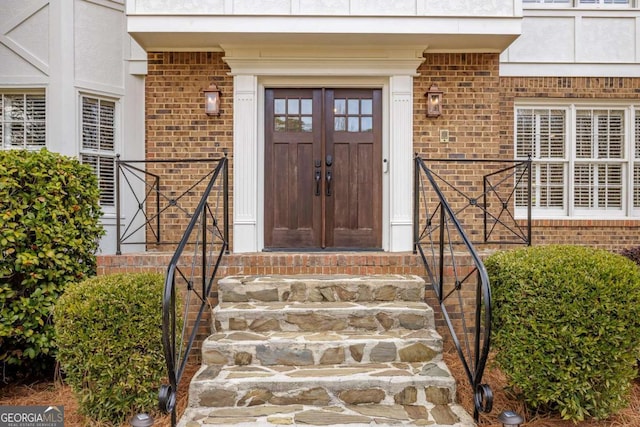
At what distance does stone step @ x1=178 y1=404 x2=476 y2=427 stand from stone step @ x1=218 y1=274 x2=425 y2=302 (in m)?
1.07

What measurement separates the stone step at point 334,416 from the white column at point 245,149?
2.52m

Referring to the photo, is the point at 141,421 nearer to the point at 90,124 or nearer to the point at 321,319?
the point at 321,319

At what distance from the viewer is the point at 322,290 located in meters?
3.95

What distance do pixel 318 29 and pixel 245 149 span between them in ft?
5.37

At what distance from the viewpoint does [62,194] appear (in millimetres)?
3857

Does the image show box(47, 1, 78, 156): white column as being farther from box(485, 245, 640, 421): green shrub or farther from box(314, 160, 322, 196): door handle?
box(485, 245, 640, 421): green shrub

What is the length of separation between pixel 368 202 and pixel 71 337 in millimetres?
3578

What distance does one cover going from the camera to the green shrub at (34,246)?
3.58 meters

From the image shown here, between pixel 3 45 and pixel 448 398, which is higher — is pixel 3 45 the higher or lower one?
the higher one

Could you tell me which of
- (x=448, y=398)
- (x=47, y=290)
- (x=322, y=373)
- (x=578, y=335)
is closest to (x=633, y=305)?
(x=578, y=335)

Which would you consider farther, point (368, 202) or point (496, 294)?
point (368, 202)

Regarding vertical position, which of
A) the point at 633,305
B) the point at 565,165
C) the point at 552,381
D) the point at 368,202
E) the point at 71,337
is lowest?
the point at 552,381

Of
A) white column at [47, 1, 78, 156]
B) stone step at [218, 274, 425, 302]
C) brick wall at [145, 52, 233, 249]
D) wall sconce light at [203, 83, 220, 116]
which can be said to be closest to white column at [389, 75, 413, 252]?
stone step at [218, 274, 425, 302]

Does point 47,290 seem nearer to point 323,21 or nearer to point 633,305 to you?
point 323,21
